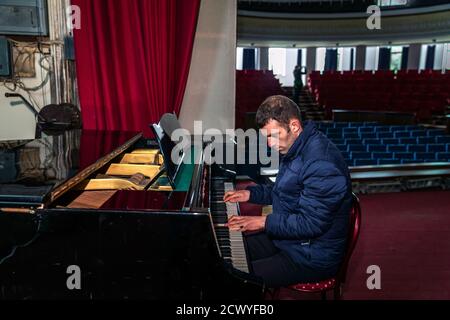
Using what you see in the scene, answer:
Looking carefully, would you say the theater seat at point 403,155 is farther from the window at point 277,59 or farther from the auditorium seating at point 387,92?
the window at point 277,59

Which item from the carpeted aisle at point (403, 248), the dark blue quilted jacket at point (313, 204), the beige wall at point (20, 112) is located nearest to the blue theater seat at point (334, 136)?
the carpeted aisle at point (403, 248)

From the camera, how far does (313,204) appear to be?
1415 mm

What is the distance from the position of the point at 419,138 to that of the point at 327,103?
16.6 ft

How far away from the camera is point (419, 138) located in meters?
5.47

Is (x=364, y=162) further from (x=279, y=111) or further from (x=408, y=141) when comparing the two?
(x=279, y=111)

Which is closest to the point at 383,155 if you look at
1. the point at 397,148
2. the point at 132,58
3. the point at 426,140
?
the point at 397,148

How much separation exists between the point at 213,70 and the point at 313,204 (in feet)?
8.17

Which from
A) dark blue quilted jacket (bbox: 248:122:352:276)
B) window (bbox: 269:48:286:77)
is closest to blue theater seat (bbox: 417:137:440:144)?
dark blue quilted jacket (bbox: 248:122:352:276)

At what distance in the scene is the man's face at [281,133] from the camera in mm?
1521

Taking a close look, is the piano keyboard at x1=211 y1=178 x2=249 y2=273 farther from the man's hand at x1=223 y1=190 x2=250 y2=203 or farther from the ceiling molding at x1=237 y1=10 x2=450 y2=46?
Result: the ceiling molding at x1=237 y1=10 x2=450 y2=46

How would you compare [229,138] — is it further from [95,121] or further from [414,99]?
[414,99]
